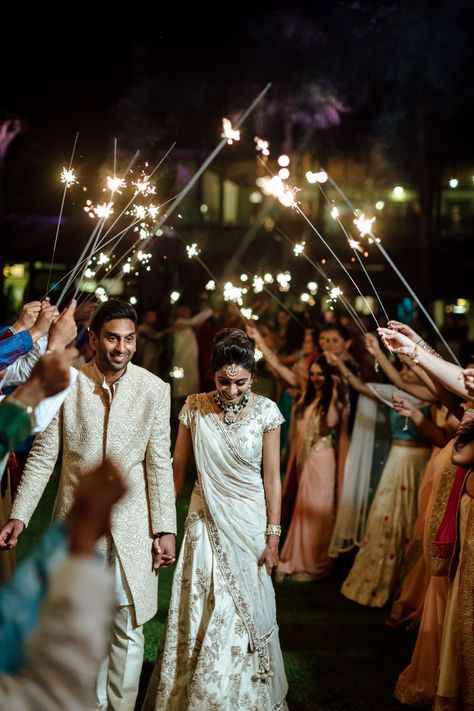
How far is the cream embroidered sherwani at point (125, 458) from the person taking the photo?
369 centimetres

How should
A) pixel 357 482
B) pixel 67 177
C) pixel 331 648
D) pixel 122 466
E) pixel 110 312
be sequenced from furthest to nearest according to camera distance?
pixel 357 482
pixel 331 648
pixel 67 177
pixel 110 312
pixel 122 466

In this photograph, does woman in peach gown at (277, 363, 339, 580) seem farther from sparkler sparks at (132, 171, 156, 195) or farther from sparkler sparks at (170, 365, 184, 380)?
sparkler sparks at (170, 365, 184, 380)

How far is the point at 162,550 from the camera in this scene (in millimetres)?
3773

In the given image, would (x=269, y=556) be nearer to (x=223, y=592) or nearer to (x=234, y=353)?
(x=223, y=592)

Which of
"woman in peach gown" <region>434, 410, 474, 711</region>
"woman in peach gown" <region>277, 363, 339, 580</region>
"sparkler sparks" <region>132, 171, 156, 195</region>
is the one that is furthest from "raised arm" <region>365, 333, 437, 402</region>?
"sparkler sparks" <region>132, 171, 156, 195</region>

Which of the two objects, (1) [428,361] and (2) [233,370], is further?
(2) [233,370]

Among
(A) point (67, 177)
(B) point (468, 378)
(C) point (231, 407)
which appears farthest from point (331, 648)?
(A) point (67, 177)

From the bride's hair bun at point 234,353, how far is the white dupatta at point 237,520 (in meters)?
0.30

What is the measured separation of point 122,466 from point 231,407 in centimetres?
73

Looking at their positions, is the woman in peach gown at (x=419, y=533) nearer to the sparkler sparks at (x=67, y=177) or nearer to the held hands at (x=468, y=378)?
the held hands at (x=468, y=378)

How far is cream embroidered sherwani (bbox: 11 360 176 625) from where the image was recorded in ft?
12.1

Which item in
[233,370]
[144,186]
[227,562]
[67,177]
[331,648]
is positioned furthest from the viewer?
[331,648]

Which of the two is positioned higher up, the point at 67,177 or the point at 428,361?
the point at 67,177

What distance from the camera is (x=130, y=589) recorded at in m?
3.66
